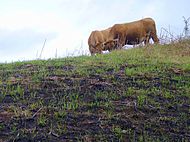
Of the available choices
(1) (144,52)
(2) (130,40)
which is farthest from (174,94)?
(2) (130,40)

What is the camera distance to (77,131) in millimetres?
5316

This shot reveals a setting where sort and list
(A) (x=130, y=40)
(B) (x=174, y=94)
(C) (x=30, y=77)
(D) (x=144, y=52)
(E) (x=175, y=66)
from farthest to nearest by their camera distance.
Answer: (A) (x=130, y=40) < (D) (x=144, y=52) < (E) (x=175, y=66) < (C) (x=30, y=77) < (B) (x=174, y=94)

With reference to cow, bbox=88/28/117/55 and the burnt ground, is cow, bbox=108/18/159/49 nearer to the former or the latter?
cow, bbox=88/28/117/55

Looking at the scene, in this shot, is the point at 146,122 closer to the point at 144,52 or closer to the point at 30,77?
the point at 30,77

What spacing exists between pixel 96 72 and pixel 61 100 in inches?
57.1

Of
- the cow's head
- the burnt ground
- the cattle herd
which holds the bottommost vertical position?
the burnt ground

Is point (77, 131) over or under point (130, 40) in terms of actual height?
under

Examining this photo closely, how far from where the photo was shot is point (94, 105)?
5.99m

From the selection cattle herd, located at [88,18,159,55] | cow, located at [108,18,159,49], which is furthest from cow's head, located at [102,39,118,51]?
cow, located at [108,18,159,49]

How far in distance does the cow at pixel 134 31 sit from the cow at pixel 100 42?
35 cm

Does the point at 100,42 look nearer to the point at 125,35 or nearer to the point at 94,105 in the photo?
the point at 125,35

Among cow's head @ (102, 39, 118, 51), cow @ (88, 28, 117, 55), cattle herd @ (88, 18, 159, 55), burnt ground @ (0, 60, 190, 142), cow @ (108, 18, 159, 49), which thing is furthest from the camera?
cow @ (108, 18, 159, 49)

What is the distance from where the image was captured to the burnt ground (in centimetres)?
529

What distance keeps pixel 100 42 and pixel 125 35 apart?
39.4 inches
